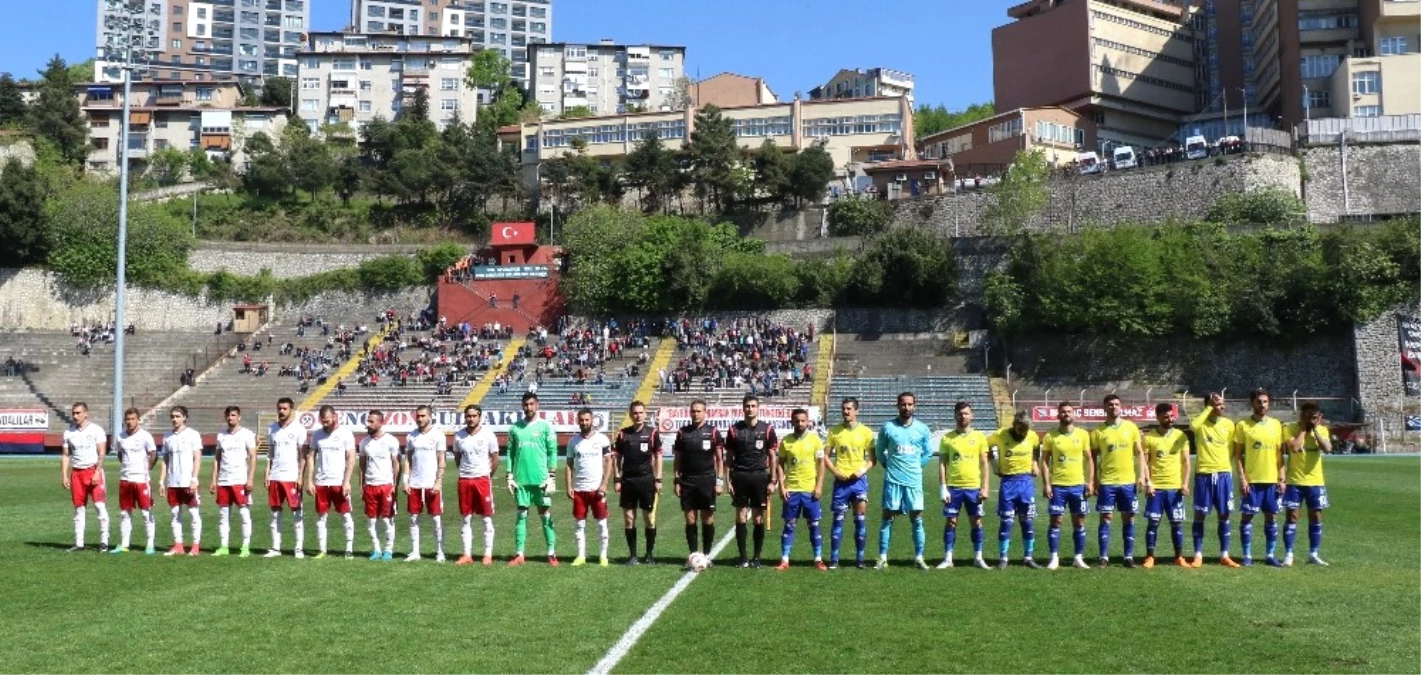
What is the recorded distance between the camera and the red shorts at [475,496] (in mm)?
15000

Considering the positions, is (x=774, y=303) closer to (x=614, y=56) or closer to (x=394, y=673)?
(x=394, y=673)

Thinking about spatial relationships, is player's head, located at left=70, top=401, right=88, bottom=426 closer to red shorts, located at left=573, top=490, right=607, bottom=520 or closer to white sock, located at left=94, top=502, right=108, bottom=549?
white sock, located at left=94, top=502, right=108, bottom=549

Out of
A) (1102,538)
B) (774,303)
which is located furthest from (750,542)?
(774,303)

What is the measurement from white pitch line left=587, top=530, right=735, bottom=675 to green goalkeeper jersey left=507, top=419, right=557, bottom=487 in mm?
2298

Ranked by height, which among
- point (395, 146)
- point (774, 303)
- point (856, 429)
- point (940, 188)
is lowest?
point (856, 429)

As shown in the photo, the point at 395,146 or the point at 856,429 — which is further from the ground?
the point at 395,146

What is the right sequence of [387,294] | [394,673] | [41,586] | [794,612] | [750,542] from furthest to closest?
[387,294] < [750,542] < [41,586] < [794,612] < [394,673]

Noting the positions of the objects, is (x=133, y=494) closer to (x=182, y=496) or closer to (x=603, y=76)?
(x=182, y=496)

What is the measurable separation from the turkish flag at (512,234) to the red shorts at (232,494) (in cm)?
5503

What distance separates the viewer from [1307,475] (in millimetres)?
14812

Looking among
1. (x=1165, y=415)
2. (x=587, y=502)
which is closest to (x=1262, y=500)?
(x=1165, y=415)

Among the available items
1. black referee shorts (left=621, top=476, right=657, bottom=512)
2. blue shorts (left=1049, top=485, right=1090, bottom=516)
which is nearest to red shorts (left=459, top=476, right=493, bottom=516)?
black referee shorts (left=621, top=476, right=657, bottom=512)

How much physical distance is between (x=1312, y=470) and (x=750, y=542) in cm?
693

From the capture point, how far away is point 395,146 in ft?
293
